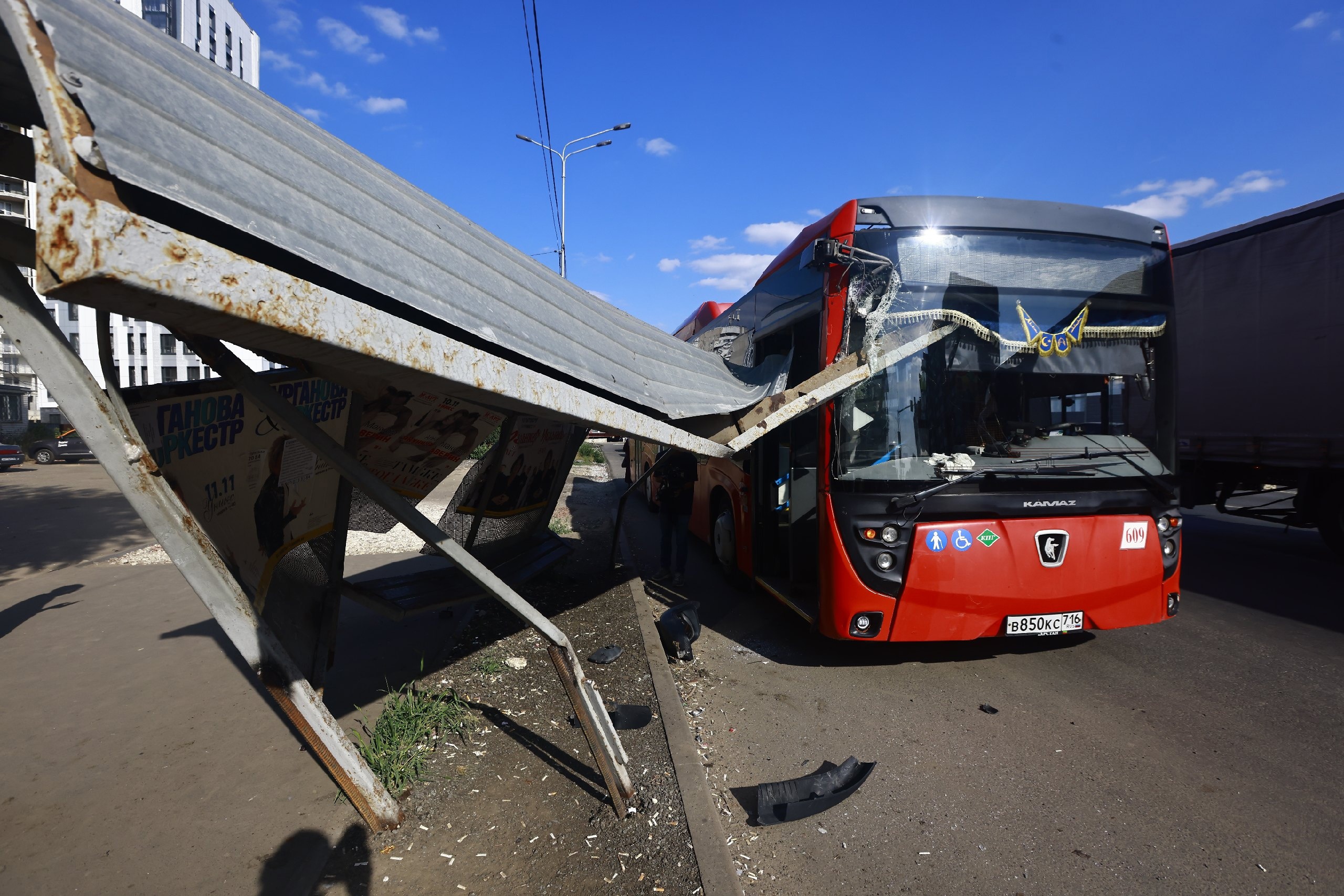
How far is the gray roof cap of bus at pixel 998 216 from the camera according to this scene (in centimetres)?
482

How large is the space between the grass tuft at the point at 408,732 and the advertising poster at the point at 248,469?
100 centimetres

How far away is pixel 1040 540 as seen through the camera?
15.1 ft

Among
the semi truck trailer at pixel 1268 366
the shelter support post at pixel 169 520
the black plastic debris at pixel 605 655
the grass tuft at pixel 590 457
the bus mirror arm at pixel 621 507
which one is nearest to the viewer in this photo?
the shelter support post at pixel 169 520

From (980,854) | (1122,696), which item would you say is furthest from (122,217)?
(1122,696)

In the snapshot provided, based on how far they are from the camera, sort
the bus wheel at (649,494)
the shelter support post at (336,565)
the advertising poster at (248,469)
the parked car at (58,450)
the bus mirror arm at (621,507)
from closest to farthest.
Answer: the advertising poster at (248,469)
the shelter support post at (336,565)
the bus mirror arm at (621,507)
the bus wheel at (649,494)
the parked car at (58,450)

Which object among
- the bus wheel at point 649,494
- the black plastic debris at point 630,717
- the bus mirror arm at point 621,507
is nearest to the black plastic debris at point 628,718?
the black plastic debris at point 630,717

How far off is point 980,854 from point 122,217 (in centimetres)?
375

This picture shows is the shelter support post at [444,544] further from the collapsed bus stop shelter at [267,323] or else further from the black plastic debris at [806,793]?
the black plastic debris at [806,793]

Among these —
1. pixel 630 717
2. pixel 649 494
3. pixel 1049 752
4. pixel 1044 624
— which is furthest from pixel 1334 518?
pixel 649 494

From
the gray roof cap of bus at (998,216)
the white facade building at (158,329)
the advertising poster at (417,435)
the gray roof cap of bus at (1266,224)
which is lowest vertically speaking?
the advertising poster at (417,435)

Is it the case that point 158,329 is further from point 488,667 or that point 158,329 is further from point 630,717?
point 630,717

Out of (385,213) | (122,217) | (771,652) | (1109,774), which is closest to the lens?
(122,217)

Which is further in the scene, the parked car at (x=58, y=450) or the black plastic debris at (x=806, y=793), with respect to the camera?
the parked car at (x=58, y=450)

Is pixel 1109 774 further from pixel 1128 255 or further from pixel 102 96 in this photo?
pixel 102 96
